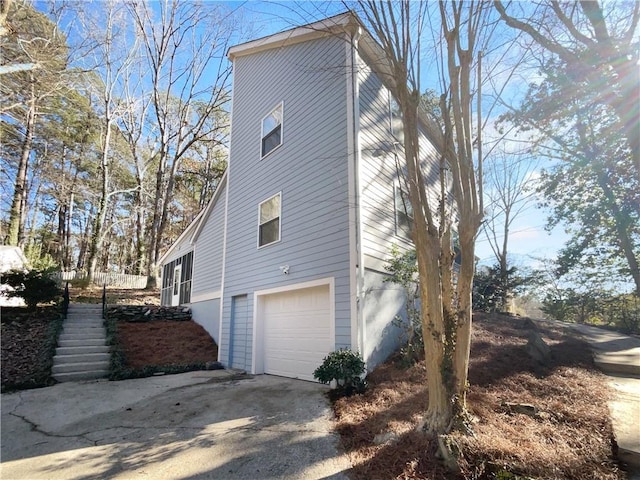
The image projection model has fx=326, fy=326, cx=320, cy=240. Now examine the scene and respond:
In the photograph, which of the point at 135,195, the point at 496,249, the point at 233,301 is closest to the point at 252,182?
the point at 233,301

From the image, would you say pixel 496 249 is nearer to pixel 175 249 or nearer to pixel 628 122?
pixel 628 122

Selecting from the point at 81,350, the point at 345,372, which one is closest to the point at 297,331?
the point at 345,372

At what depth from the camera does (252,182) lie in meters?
9.10

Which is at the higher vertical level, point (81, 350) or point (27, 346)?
point (27, 346)

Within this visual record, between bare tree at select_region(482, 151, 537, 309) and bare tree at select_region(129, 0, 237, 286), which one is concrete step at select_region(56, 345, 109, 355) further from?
bare tree at select_region(482, 151, 537, 309)

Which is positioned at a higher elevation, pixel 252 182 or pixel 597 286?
pixel 252 182

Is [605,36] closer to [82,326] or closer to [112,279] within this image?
[82,326]

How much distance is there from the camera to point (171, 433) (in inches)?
157

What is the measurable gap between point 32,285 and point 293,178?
322 inches

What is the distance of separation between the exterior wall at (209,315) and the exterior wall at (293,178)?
4.37 ft

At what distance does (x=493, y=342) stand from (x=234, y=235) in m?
6.97

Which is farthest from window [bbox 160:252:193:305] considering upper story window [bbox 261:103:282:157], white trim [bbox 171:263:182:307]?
upper story window [bbox 261:103:282:157]

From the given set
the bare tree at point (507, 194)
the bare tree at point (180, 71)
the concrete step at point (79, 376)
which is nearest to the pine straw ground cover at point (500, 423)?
the concrete step at point (79, 376)

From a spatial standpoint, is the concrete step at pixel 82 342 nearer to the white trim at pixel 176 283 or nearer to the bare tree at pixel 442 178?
the white trim at pixel 176 283
